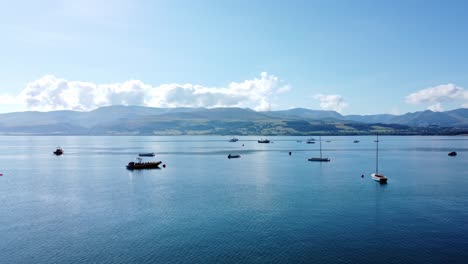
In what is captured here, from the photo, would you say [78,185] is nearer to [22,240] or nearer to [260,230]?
[22,240]

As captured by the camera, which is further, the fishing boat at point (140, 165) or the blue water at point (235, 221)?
the fishing boat at point (140, 165)

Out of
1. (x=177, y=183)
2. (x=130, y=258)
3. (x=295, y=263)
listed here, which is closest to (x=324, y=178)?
(x=177, y=183)

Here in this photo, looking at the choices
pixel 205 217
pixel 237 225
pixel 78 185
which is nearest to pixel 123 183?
pixel 78 185

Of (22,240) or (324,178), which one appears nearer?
(22,240)

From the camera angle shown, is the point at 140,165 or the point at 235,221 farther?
the point at 140,165

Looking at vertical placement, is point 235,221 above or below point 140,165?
below

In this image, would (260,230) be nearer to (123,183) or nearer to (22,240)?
(22,240)

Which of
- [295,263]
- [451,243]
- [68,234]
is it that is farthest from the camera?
[68,234]

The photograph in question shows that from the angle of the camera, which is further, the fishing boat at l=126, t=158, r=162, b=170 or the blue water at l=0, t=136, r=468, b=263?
the fishing boat at l=126, t=158, r=162, b=170

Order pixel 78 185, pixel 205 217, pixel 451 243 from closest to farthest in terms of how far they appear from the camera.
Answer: pixel 451 243 < pixel 205 217 < pixel 78 185
